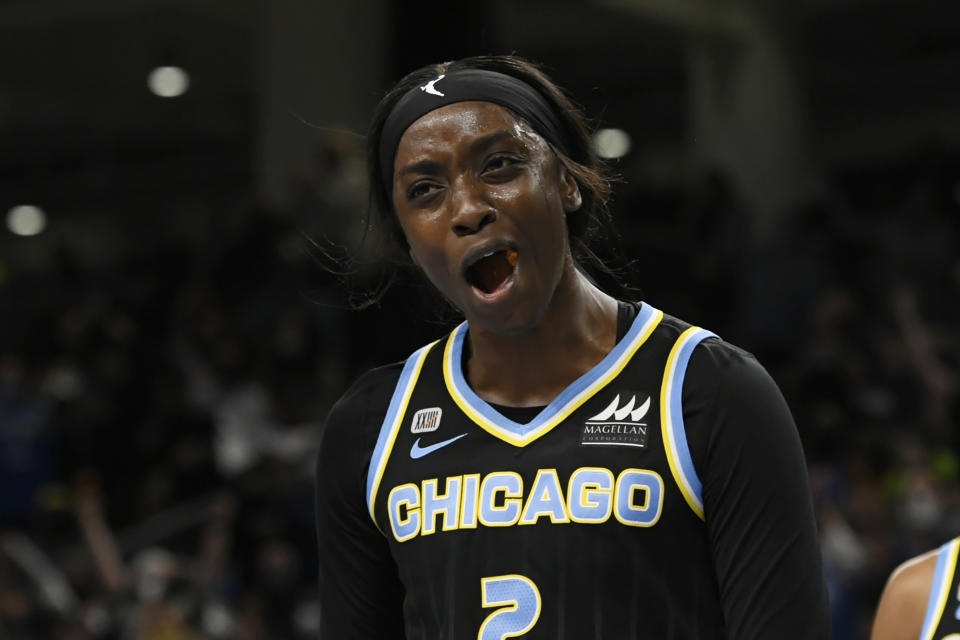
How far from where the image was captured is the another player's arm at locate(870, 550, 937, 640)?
2.15 m

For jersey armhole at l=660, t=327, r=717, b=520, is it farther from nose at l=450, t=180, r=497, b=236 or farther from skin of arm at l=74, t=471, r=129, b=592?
skin of arm at l=74, t=471, r=129, b=592

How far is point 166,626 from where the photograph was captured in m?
6.80

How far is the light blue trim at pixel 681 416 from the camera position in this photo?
74.7 inches

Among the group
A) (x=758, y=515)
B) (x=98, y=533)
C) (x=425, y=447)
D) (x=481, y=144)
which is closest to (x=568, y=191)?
(x=481, y=144)

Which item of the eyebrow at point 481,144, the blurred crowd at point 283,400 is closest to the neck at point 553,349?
the eyebrow at point 481,144

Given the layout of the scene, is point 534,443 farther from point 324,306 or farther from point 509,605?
point 324,306

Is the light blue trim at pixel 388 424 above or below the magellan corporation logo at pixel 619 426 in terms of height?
above

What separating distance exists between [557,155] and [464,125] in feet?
0.45

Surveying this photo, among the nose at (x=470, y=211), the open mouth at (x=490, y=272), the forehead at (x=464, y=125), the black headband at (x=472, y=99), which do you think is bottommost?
the open mouth at (x=490, y=272)

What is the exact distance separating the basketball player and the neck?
54cm

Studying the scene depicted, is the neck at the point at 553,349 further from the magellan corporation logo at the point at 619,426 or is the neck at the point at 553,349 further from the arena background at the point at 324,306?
the arena background at the point at 324,306

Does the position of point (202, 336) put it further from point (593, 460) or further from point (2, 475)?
point (593, 460)

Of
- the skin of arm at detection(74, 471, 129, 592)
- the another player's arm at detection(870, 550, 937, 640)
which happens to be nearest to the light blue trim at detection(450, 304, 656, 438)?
the another player's arm at detection(870, 550, 937, 640)

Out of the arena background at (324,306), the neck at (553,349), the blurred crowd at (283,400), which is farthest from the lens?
the arena background at (324,306)
